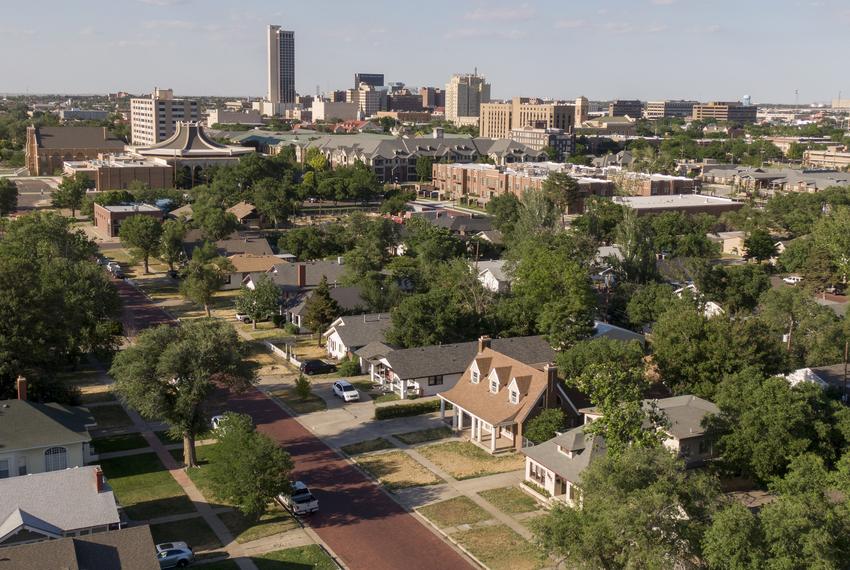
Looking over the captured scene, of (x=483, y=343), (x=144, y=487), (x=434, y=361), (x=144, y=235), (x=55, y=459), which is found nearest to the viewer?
(x=144, y=487)

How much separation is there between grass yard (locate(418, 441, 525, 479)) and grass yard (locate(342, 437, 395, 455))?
1.84m

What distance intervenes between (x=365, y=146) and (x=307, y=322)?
10856 cm

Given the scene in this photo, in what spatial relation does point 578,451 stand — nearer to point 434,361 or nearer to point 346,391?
point 434,361

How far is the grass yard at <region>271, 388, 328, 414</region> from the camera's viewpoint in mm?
47938

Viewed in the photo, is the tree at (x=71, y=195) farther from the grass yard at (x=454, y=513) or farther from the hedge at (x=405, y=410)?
the grass yard at (x=454, y=513)

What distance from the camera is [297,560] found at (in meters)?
31.0

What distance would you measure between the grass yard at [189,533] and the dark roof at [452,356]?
58.8 ft

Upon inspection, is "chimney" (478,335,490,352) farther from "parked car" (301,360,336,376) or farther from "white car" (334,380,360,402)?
"parked car" (301,360,336,376)

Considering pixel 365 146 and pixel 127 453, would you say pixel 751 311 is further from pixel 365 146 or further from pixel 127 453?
pixel 365 146

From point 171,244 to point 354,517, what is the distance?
180 ft

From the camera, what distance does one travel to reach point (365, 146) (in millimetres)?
165000

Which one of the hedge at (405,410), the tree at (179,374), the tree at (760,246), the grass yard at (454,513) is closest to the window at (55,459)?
the tree at (179,374)

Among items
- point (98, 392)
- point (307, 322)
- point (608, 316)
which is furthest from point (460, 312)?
point (98, 392)

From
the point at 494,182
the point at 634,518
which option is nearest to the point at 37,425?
the point at 634,518
